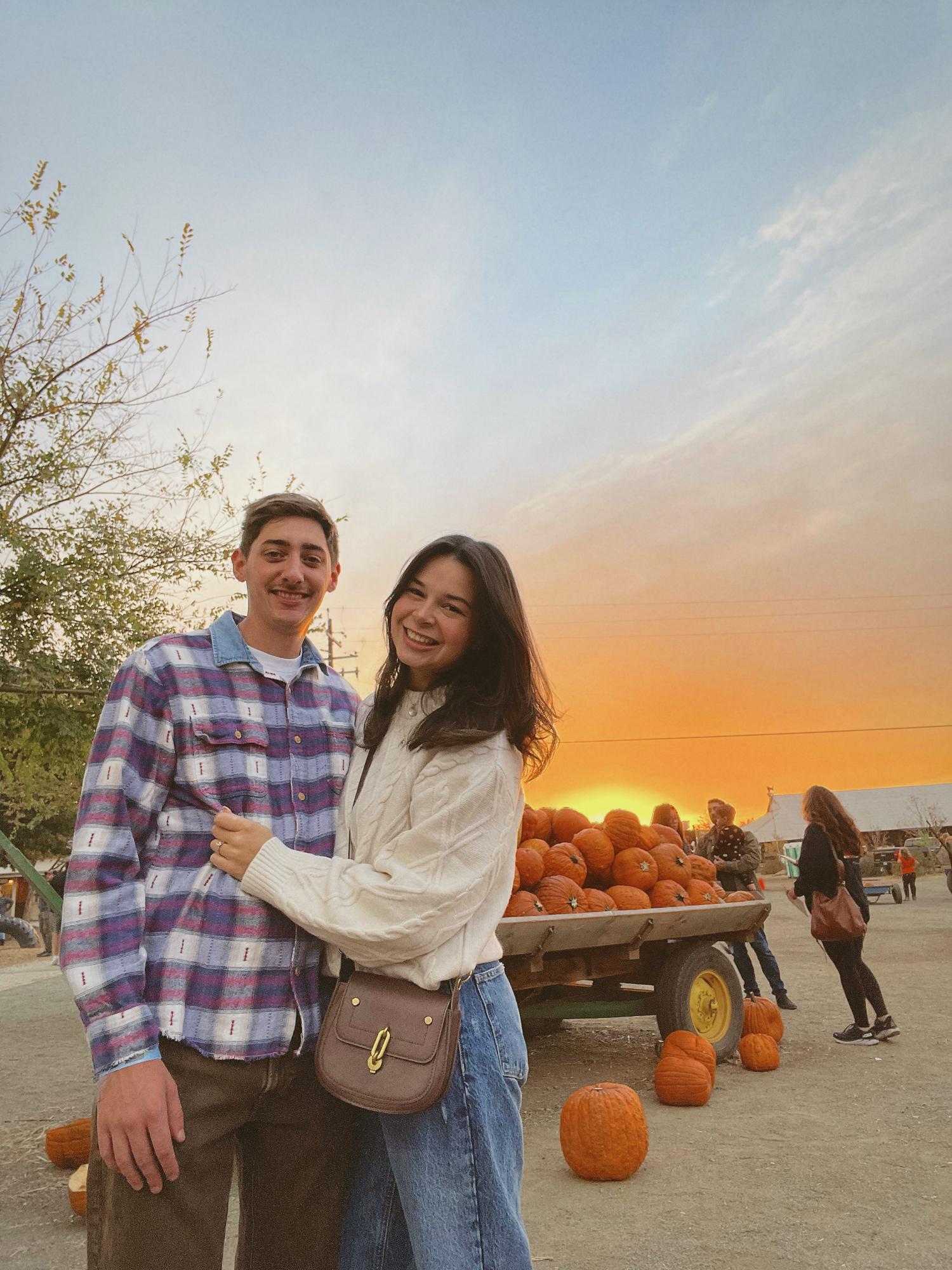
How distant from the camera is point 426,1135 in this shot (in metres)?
1.76

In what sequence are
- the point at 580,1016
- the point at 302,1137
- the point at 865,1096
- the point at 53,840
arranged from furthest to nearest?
the point at 53,840
the point at 580,1016
the point at 865,1096
the point at 302,1137

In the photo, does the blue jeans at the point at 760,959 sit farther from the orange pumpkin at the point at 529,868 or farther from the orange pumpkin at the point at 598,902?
the orange pumpkin at the point at 529,868

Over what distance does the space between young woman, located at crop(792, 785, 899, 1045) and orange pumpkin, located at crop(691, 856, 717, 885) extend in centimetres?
69

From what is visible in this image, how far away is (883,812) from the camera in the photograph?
66625 millimetres

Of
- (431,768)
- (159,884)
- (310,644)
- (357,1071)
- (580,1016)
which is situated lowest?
(580,1016)

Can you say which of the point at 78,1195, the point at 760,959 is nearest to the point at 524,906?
the point at 78,1195

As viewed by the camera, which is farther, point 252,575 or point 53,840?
point 53,840

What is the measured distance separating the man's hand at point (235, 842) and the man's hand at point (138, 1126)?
0.36 metres

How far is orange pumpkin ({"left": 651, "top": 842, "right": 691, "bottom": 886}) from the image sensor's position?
7.23m

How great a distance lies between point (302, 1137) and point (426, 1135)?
30 centimetres

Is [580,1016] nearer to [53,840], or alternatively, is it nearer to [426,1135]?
[426,1135]

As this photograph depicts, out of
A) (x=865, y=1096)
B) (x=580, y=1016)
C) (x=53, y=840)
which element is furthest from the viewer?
(x=53, y=840)

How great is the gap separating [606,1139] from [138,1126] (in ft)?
11.4

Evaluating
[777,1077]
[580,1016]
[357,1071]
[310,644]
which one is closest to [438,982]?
[357,1071]
